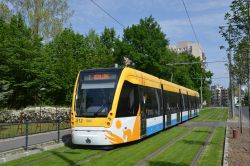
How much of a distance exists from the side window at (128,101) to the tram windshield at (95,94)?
0.51 meters

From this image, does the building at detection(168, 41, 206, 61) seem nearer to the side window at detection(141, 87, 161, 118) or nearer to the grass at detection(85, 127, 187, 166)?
the side window at detection(141, 87, 161, 118)

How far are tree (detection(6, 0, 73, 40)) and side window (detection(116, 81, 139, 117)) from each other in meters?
27.7

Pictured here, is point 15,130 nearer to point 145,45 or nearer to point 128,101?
point 128,101

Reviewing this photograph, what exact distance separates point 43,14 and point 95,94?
30014 millimetres

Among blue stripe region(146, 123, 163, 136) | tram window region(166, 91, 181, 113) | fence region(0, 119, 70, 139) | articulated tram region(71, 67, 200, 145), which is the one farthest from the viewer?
tram window region(166, 91, 181, 113)

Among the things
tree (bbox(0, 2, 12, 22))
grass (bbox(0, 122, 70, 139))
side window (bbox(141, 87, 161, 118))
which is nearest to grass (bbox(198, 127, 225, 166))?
side window (bbox(141, 87, 161, 118))

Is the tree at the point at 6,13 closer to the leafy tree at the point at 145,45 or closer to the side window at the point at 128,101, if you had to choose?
the leafy tree at the point at 145,45

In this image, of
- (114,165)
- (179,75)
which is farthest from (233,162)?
(179,75)

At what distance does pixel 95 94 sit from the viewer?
16.6m

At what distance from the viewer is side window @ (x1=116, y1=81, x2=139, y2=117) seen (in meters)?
16.7

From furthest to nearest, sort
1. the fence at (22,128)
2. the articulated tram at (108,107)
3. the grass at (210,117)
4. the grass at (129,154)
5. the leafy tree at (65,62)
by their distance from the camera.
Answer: the grass at (210,117), the leafy tree at (65,62), the fence at (22,128), the articulated tram at (108,107), the grass at (129,154)

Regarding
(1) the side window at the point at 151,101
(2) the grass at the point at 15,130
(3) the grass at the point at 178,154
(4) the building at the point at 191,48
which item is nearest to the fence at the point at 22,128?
(2) the grass at the point at 15,130

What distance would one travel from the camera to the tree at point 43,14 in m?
44.8

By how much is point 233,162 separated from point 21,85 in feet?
91.3
